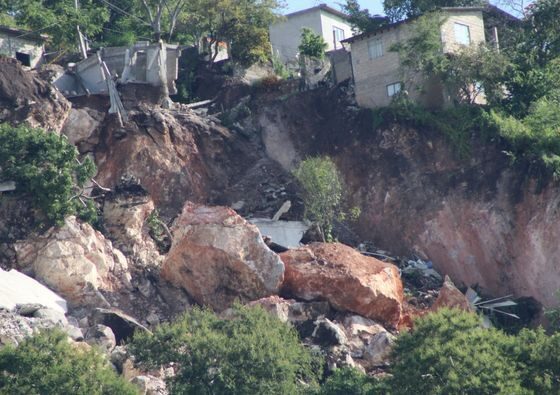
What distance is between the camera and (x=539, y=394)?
27.0 meters

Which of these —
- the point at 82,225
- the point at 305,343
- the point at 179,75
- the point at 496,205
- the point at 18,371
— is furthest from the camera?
the point at 179,75

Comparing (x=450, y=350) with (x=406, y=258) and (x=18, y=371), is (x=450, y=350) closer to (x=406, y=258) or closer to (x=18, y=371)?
(x=18, y=371)

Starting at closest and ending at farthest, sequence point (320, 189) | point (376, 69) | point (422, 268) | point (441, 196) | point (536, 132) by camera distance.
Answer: point (422, 268), point (320, 189), point (536, 132), point (441, 196), point (376, 69)

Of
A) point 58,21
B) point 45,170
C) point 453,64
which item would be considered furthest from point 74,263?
point 453,64

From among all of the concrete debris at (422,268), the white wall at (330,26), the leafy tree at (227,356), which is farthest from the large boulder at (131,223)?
the white wall at (330,26)

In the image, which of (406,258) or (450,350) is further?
(406,258)

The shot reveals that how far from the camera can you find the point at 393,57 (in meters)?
43.5

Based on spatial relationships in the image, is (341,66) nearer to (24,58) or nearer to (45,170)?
(24,58)

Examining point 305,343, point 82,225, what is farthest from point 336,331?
point 82,225

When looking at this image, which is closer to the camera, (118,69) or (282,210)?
(282,210)

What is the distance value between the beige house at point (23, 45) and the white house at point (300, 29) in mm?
10737

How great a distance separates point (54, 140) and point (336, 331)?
10.2 meters

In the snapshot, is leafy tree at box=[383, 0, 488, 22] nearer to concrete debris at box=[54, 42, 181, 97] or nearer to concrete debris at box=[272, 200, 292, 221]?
concrete debris at box=[54, 42, 181, 97]

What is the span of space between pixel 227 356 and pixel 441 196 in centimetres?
1401
